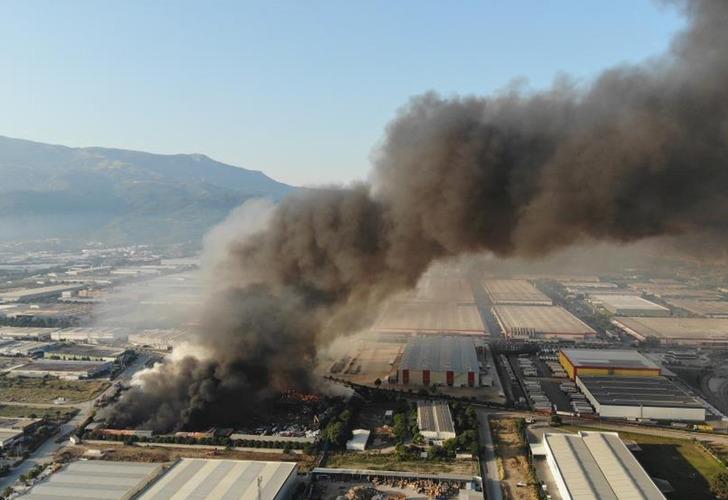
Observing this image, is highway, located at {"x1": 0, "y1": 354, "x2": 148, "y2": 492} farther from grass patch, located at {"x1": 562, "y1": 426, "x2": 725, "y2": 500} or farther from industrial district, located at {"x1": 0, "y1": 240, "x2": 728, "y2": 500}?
grass patch, located at {"x1": 562, "y1": 426, "x2": 725, "y2": 500}

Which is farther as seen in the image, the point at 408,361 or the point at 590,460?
the point at 408,361

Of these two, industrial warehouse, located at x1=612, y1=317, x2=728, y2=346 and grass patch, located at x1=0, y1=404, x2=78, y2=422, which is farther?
industrial warehouse, located at x1=612, y1=317, x2=728, y2=346

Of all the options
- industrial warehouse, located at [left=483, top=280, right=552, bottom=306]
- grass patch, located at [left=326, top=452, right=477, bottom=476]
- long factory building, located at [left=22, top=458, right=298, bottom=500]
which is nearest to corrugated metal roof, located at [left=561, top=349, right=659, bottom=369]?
grass patch, located at [left=326, top=452, right=477, bottom=476]

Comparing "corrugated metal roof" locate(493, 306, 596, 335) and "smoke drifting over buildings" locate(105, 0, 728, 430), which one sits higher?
"smoke drifting over buildings" locate(105, 0, 728, 430)

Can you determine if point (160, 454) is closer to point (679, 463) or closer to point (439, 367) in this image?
point (439, 367)

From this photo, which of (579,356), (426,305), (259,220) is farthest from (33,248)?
(579,356)

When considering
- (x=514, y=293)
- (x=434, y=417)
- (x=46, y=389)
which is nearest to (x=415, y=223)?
(x=434, y=417)

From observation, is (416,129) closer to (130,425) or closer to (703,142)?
(703,142)
